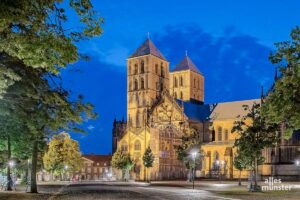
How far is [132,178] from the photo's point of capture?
10875cm

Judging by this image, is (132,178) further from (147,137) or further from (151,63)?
(151,63)

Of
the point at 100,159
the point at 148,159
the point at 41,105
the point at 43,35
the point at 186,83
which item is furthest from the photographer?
the point at 100,159

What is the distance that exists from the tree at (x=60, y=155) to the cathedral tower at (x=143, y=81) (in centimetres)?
1714

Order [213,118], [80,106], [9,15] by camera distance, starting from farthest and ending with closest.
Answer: [213,118], [80,106], [9,15]

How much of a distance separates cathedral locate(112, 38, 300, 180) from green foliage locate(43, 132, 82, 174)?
34.9ft

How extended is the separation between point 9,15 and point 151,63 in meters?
110

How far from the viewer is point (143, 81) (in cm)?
12331

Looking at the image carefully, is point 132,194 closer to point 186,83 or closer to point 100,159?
point 186,83

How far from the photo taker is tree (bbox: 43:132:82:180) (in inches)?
4075

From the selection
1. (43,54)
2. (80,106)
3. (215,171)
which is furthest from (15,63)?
(215,171)

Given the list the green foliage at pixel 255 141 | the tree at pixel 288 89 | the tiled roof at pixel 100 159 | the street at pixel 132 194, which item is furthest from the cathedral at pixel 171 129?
the tree at pixel 288 89

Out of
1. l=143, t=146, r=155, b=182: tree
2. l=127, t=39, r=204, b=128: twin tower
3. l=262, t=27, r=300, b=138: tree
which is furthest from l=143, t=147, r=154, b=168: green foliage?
l=262, t=27, r=300, b=138: tree

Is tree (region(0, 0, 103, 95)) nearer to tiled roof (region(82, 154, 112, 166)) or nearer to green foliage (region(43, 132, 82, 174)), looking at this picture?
A: green foliage (region(43, 132, 82, 174))

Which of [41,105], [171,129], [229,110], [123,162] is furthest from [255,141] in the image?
[229,110]
